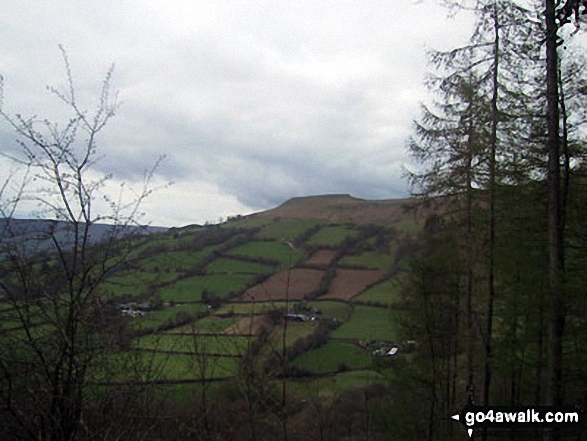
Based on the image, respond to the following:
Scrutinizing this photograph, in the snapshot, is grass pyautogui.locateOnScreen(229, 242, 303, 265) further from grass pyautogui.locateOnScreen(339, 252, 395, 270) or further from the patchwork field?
grass pyautogui.locateOnScreen(339, 252, 395, 270)

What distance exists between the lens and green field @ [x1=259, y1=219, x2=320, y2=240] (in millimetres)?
45688

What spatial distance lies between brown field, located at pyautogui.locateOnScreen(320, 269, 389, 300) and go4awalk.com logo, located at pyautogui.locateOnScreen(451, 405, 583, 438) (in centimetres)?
2358

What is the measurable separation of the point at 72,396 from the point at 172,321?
186 centimetres

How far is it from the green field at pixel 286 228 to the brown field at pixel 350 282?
1067 centimetres

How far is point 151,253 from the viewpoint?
14.0 feet

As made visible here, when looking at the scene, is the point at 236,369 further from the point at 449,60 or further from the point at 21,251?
the point at 449,60

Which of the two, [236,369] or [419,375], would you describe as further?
[419,375]

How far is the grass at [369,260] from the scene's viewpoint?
119 feet

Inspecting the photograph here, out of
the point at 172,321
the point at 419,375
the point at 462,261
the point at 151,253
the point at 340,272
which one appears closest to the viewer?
the point at 151,253

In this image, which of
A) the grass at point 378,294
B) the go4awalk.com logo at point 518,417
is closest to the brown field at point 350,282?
the grass at point 378,294

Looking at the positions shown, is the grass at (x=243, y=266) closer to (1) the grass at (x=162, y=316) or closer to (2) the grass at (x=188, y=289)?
(2) the grass at (x=188, y=289)

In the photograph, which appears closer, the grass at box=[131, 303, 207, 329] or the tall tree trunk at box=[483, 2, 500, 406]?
the grass at box=[131, 303, 207, 329]

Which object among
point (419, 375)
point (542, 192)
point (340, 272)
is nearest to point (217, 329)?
point (542, 192)

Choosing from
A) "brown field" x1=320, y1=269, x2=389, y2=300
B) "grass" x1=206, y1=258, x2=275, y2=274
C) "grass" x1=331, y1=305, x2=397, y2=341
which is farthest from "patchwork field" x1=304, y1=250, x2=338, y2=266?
"grass" x1=331, y1=305, x2=397, y2=341
